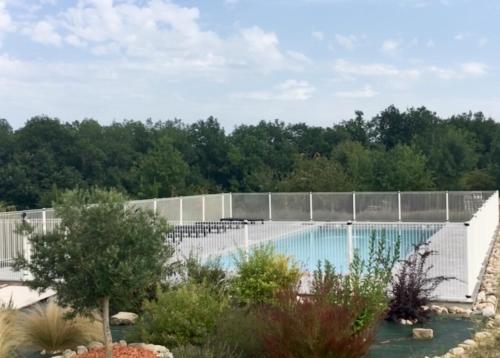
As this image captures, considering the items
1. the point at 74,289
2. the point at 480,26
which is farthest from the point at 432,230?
the point at 74,289

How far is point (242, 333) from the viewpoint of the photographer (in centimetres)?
695

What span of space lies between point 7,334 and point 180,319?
6.25 feet

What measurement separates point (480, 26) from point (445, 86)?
8446 mm

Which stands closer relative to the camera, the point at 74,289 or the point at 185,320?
the point at 74,289

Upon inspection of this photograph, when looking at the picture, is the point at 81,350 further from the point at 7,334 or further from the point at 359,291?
the point at 359,291

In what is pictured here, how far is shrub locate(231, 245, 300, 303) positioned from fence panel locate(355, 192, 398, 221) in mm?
14558

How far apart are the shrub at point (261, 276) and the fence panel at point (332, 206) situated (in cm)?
1477

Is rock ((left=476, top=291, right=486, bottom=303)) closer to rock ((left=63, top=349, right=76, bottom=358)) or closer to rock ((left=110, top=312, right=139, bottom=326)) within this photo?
rock ((left=110, top=312, right=139, bottom=326))

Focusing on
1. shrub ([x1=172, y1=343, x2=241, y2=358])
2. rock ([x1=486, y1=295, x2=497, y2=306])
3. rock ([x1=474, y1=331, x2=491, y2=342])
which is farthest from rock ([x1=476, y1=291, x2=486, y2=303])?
shrub ([x1=172, y1=343, x2=241, y2=358])

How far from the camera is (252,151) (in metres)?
38.7

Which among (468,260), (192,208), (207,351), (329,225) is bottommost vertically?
(207,351)

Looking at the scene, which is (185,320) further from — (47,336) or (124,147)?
(124,147)

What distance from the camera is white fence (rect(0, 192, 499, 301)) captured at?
1237 cm

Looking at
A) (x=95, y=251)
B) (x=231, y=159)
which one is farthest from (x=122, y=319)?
(x=231, y=159)
